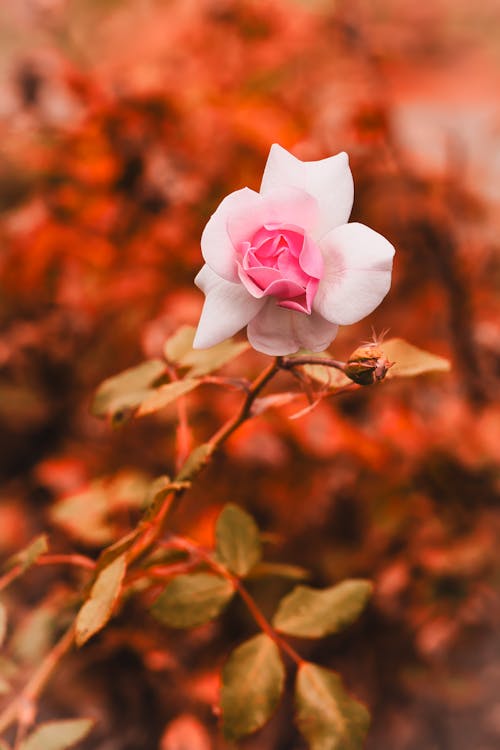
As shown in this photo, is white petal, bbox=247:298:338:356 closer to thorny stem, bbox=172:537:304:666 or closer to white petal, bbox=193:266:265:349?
white petal, bbox=193:266:265:349

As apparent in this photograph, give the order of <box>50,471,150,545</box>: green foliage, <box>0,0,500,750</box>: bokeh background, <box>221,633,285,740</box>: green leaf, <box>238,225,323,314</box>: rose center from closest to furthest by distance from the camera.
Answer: <box>238,225,323,314</box>: rose center, <box>221,633,285,740</box>: green leaf, <box>50,471,150,545</box>: green foliage, <box>0,0,500,750</box>: bokeh background

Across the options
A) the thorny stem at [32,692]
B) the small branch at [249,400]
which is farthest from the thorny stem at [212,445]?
the thorny stem at [32,692]

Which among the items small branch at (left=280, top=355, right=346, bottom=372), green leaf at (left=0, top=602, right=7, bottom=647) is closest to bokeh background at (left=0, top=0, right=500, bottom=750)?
green leaf at (left=0, top=602, right=7, bottom=647)

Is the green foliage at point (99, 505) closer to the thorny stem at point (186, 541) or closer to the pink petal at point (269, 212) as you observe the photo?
the thorny stem at point (186, 541)

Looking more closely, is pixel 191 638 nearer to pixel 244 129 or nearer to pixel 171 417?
pixel 171 417

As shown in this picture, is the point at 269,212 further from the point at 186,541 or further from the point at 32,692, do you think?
the point at 32,692

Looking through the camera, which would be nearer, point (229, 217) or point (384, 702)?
point (229, 217)

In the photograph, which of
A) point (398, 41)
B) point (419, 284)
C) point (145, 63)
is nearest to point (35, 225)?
point (145, 63)
